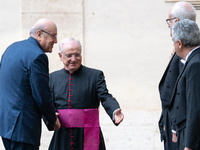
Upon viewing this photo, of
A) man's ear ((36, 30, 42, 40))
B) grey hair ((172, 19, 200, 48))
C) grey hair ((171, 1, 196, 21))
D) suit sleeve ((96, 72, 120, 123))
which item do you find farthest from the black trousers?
grey hair ((171, 1, 196, 21))

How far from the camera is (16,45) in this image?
4.50m

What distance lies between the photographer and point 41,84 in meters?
4.24

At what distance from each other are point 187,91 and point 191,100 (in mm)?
85

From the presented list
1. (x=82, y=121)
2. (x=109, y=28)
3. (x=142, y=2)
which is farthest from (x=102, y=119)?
(x=82, y=121)

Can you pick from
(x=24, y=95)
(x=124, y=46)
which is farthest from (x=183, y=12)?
(x=124, y=46)

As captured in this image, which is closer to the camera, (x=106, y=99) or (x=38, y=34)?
(x=38, y=34)

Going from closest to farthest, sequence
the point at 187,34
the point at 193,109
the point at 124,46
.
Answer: the point at 193,109
the point at 187,34
the point at 124,46

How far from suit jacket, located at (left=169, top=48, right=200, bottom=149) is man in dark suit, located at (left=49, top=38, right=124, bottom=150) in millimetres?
962

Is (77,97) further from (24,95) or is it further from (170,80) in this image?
(170,80)

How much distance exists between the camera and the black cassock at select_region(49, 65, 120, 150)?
15.7 feet

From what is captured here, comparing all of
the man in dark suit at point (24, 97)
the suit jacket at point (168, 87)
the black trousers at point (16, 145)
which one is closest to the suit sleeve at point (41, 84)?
the man in dark suit at point (24, 97)

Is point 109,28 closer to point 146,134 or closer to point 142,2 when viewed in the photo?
point 142,2

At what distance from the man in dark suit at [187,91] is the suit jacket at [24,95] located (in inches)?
44.9

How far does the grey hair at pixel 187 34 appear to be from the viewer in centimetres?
392
